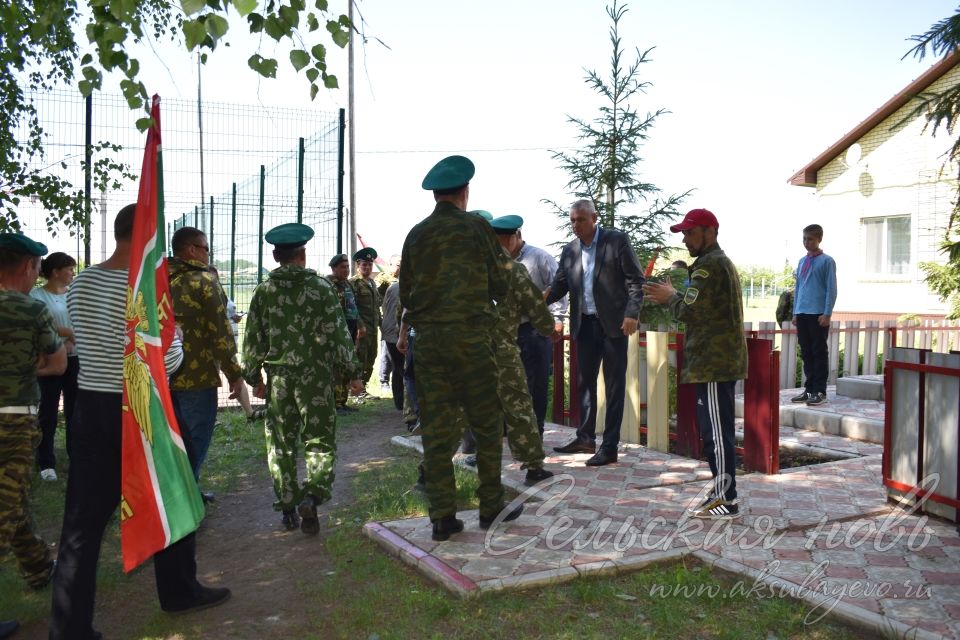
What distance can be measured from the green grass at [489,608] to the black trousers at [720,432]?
86 cm

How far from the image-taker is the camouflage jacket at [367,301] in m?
10.4

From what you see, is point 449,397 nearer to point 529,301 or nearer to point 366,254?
point 529,301

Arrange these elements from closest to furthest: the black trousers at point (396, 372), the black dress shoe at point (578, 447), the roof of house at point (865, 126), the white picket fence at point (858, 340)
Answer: the black dress shoe at point (578, 447) → the black trousers at point (396, 372) → the white picket fence at point (858, 340) → the roof of house at point (865, 126)

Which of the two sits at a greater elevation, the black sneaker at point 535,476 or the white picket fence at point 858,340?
the white picket fence at point 858,340

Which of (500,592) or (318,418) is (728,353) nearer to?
(500,592)

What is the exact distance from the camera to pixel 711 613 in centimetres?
362

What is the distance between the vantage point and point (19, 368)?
3982 mm

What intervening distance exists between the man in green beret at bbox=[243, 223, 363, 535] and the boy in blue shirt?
19.4 ft

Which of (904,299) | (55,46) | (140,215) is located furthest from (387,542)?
(904,299)

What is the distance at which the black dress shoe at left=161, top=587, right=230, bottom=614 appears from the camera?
3857mm

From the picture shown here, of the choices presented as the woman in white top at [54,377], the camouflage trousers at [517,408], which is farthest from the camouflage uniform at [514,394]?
the woman in white top at [54,377]

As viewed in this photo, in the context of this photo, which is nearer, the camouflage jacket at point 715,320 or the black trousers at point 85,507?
the black trousers at point 85,507

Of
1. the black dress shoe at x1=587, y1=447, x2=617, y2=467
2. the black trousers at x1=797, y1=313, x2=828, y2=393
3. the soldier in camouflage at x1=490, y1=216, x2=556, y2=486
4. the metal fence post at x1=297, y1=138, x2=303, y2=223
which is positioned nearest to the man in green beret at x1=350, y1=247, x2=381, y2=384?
the metal fence post at x1=297, y1=138, x2=303, y2=223

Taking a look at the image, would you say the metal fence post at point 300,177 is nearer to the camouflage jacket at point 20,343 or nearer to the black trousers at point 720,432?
the camouflage jacket at point 20,343
